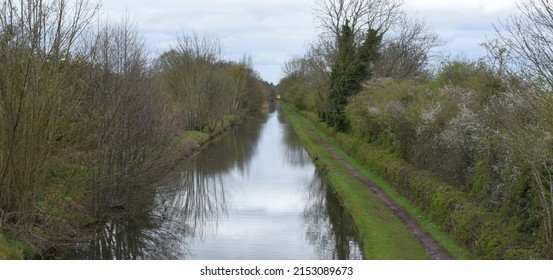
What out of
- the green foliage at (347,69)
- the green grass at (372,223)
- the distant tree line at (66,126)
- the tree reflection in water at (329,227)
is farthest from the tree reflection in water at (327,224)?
the green foliage at (347,69)

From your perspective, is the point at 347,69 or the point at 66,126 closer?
the point at 66,126

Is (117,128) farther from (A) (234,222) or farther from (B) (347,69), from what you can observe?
(B) (347,69)

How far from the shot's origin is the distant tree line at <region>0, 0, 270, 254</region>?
1438 centimetres

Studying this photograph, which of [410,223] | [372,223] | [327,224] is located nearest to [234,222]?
[327,224]

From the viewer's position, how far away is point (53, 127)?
49.5 ft

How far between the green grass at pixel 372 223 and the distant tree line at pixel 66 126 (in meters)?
7.38

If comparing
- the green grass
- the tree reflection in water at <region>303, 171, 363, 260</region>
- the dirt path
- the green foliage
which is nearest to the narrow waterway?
the tree reflection in water at <region>303, 171, 363, 260</region>

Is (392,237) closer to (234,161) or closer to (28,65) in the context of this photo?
(28,65)

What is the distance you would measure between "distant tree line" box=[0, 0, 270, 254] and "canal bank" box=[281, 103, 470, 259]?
758 cm

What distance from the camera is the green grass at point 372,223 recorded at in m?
15.2

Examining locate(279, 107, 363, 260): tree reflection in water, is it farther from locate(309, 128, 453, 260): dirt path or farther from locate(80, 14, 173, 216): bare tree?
locate(80, 14, 173, 216): bare tree

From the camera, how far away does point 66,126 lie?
18.0 m

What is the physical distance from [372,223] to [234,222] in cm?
484

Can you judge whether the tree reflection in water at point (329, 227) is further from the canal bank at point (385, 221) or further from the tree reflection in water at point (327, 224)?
the canal bank at point (385, 221)
